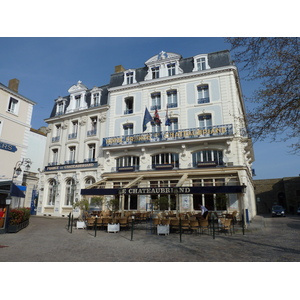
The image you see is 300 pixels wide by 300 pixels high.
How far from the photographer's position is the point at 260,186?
40938 millimetres

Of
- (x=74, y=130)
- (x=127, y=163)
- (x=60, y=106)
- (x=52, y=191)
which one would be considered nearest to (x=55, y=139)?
(x=74, y=130)

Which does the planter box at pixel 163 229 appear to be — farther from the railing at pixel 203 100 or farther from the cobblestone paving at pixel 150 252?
the railing at pixel 203 100

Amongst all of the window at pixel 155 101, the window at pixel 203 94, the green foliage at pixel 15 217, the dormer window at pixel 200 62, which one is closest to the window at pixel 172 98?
the window at pixel 155 101

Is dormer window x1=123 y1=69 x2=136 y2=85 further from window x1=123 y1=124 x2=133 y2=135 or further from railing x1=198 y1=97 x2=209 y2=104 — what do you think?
railing x1=198 y1=97 x2=209 y2=104

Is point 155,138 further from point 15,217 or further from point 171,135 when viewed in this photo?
point 15,217

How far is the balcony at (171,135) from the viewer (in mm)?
17672

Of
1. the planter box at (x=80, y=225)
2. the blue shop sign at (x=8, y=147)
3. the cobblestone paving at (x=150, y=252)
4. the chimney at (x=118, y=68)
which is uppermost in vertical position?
the chimney at (x=118, y=68)

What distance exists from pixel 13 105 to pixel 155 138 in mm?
12780

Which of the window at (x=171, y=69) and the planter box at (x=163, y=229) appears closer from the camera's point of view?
the planter box at (x=163, y=229)

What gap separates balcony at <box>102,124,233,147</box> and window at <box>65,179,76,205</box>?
5.31 metres

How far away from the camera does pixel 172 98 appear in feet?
67.9

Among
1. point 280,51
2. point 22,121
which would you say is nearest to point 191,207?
point 280,51

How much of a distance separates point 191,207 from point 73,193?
11775mm

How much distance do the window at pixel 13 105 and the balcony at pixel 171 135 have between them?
807 centimetres
